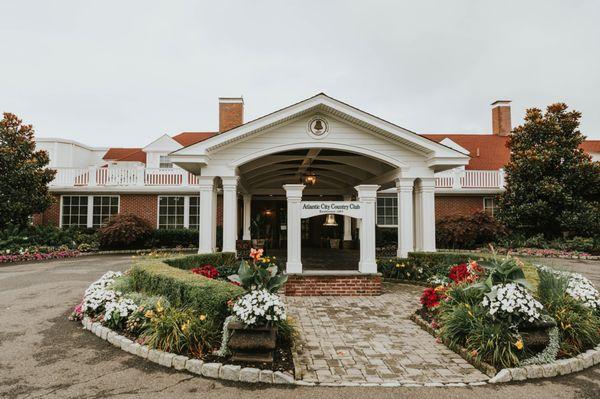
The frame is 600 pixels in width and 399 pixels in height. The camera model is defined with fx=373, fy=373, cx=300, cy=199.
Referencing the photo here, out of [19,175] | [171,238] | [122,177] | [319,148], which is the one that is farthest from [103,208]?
[319,148]

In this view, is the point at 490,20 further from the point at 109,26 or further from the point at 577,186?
the point at 109,26

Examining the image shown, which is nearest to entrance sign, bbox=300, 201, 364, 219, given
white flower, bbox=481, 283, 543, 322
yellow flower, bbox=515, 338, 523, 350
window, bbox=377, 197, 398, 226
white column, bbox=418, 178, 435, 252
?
white column, bbox=418, 178, 435, 252

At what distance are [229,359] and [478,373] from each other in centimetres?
292

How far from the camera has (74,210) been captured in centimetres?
1994

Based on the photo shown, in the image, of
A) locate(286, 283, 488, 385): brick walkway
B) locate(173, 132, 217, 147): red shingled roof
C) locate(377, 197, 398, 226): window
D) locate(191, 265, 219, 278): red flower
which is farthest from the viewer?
locate(173, 132, 217, 147): red shingled roof

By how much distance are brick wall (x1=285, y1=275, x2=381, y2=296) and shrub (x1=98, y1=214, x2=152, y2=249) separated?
11.8 metres

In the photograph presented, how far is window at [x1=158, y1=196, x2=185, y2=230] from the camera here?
66.0 ft

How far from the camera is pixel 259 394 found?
383 centimetres

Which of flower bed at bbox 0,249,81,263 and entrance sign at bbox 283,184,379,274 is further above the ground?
entrance sign at bbox 283,184,379,274

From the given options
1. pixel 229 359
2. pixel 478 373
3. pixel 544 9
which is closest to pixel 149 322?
pixel 229 359

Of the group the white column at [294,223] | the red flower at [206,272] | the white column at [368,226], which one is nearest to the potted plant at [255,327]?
the red flower at [206,272]

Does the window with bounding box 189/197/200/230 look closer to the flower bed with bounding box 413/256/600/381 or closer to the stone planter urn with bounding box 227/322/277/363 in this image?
the flower bed with bounding box 413/256/600/381

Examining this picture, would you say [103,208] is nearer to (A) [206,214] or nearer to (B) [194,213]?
(B) [194,213]

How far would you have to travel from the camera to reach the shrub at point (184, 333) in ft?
15.4
